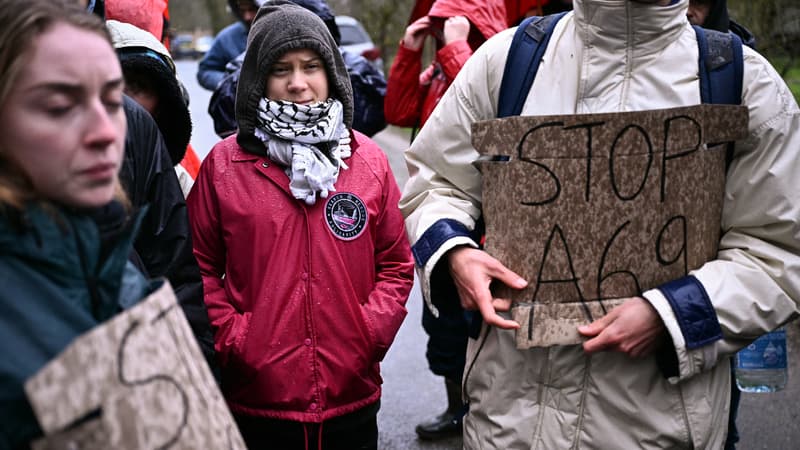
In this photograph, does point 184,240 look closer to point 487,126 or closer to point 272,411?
point 272,411

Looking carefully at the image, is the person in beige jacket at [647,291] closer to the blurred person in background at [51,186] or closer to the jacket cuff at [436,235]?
the jacket cuff at [436,235]

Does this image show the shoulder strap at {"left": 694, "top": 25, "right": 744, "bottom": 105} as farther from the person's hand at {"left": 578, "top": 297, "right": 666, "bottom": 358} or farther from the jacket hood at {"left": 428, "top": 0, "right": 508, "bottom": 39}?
the jacket hood at {"left": 428, "top": 0, "right": 508, "bottom": 39}

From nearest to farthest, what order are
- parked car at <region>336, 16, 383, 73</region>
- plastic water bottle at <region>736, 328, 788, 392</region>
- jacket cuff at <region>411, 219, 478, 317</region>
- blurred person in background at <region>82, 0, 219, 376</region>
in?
jacket cuff at <region>411, 219, 478, 317</region> → blurred person in background at <region>82, 0, 219, 376</region> → plastic water bottle at <region>736, 328, 788, 392</region> → parked car at <region>336, 16, 383, 73</region>

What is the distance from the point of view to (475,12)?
3.79 m

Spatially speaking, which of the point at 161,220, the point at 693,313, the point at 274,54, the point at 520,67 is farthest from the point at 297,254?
the point at 693,313

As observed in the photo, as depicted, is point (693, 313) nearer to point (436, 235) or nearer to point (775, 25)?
point (436, 235)

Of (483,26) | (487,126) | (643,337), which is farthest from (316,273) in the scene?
(483,26)

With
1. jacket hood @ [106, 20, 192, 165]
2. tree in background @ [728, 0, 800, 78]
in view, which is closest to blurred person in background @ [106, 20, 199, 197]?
jacket hood @ [106, 20, 192, 165]

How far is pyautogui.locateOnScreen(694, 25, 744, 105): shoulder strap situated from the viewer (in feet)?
6.27

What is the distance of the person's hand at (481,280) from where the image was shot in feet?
6.12

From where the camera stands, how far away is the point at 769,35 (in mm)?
6562

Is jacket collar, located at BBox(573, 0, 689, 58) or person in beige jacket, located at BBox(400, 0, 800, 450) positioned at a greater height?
jacket collar, located at BBox(573, 0, 689, 58)

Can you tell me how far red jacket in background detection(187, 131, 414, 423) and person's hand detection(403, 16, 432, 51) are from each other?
1.44m

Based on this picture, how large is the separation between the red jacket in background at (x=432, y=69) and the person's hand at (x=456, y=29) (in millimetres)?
32
